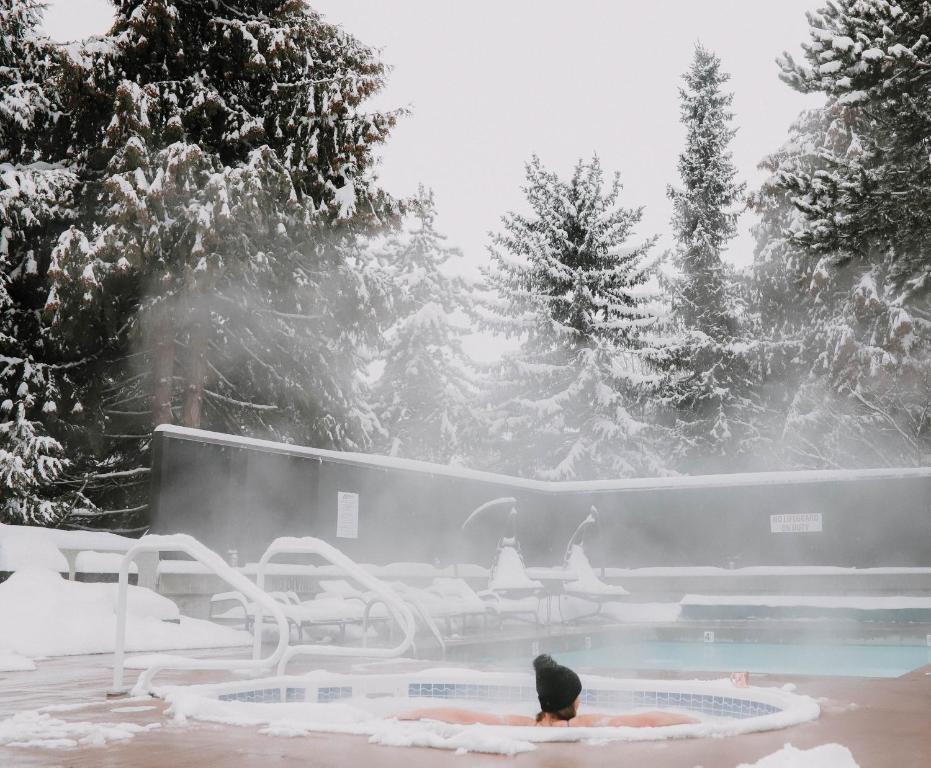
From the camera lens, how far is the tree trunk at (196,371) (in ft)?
49.4

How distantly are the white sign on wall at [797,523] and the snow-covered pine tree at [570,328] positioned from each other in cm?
893

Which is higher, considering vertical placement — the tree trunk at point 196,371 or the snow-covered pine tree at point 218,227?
the snow-covered pine tree at point 218,227

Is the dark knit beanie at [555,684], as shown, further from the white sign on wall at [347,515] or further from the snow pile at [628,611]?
the snow pile at [628,611]

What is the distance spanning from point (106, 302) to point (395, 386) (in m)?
17.3

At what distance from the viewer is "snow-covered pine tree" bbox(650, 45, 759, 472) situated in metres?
26.1

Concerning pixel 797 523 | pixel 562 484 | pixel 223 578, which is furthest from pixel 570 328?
pixel 223 578

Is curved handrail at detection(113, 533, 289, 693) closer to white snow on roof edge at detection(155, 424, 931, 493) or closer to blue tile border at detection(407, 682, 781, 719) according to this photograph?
blue tile border at detection(407, 682, 781, 719)

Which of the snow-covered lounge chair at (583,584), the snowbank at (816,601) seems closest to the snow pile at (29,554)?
the snow-covered lounge chair at (583,584)

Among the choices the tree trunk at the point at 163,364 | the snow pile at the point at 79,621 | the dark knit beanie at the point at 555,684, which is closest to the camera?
the dark knit beanie at the point at 555,684

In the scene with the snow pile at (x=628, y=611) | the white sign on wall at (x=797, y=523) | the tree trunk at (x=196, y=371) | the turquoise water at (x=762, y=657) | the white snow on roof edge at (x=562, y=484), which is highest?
the tree trunk at (x=196, y=371)

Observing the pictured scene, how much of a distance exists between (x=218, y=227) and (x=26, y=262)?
3743 millimetres

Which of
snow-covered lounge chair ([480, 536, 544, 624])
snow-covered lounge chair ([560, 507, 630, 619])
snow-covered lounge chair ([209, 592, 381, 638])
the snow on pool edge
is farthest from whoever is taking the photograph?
snow-covered lounge chair ([560, 507, 630, 619])

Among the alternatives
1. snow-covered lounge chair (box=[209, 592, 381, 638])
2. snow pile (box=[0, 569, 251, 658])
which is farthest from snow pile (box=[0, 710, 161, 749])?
snow-covered lounge chair (box=[209, 592, 381, 638])

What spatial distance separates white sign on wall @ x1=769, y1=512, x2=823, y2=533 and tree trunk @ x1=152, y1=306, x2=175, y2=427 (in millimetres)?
10552
